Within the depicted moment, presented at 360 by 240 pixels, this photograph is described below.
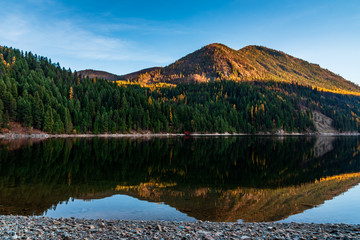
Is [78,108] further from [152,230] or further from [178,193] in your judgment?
[152,230]


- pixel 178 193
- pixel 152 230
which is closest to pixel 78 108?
pixel 178 193

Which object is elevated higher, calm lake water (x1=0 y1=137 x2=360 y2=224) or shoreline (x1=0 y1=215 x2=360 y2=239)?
shoreline (x1=0 y1=215 x2=360 y2=239)

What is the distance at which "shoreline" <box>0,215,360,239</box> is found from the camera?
Answer: 1120cm

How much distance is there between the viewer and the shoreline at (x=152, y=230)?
36.8ft

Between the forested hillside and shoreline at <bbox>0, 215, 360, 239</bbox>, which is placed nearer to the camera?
shoreline at <bbox>0, 215, 360, 239</bbox>

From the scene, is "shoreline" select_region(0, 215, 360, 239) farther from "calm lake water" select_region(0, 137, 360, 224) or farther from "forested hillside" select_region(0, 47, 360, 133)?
"forested hillside" select_region(0, 47, 360, 133)

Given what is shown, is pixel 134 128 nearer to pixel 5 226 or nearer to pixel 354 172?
pixel 354 172

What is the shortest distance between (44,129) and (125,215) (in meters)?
113

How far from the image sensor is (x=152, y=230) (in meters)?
12.3

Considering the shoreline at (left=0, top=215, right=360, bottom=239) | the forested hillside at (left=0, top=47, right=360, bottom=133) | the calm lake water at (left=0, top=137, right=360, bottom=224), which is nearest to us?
the shoreline at (left=0, top=215, right=360, bottom=239)

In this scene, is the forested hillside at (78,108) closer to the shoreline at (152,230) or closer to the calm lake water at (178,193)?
the calm lake water at (178,193)

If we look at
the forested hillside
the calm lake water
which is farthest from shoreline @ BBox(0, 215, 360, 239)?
the forested hillside

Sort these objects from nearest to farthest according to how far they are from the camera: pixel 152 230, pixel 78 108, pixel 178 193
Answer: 1. pixel 152 230
2. pixel 178 193
3. pixel 78 108

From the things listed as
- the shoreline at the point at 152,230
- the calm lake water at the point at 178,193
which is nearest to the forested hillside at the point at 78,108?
the calm lake water at the point at 178,193
